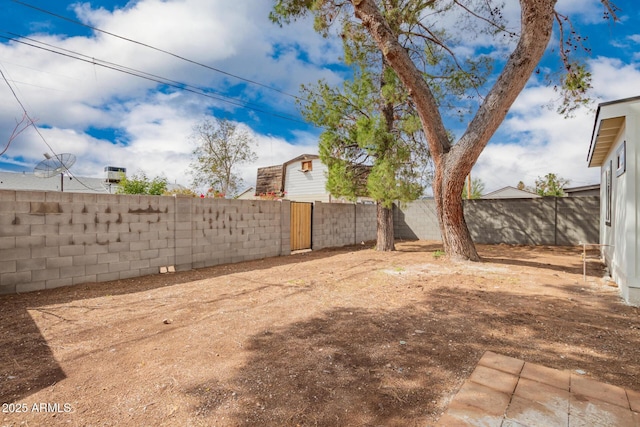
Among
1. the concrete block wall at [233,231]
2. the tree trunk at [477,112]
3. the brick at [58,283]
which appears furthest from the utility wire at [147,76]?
the tree trunk at [477,112]

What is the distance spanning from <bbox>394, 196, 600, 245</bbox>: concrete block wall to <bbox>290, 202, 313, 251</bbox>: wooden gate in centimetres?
332

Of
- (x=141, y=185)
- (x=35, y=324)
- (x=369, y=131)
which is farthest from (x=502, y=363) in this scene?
(x=141, y=185)

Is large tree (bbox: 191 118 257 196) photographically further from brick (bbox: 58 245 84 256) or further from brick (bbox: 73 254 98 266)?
brick (bbox: 58 245 84 256)

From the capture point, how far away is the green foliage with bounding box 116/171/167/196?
361 inches

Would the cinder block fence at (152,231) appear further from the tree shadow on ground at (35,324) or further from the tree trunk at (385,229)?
the tree trunk at (385,229)

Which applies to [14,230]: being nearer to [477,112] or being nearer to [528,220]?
[477,112]

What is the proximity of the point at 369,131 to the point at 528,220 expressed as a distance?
775 centimetres

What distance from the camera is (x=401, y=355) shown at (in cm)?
267

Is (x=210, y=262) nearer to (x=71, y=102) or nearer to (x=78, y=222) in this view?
(x=78, y=222)

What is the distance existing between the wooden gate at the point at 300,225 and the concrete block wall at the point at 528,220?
10.9ft

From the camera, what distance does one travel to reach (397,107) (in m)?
9.49

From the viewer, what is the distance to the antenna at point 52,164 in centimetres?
835

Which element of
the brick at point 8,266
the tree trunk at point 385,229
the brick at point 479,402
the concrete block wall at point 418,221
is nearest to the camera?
the brick at point 479,402

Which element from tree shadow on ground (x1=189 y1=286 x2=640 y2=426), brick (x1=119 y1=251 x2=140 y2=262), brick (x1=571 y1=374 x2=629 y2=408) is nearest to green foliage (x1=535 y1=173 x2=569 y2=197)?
tree shadow on ground (x1=189 y1=286 x2=640 y2=426)
